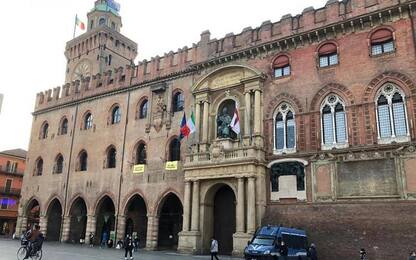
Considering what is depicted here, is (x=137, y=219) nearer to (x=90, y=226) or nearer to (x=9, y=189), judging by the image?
(x=90, y=226)

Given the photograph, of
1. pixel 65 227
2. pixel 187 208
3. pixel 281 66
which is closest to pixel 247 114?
pixel 281 66

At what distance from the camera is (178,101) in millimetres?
28500

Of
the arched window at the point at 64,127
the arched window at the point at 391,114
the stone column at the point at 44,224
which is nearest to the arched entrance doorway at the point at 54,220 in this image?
the stone column at the point at 44,224

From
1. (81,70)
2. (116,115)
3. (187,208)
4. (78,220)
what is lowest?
(78,220)

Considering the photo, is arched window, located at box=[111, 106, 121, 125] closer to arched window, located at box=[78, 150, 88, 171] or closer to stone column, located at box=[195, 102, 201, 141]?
arched window, located at box=[78, 150, 88, 171]

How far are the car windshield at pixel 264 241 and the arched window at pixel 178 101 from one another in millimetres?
13354

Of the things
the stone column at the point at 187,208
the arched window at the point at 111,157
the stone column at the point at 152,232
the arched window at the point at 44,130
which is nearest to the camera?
the stone column at the point at 187,208

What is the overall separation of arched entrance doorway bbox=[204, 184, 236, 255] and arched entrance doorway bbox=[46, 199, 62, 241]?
16.6m

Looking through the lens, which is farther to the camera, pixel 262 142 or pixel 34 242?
pixel 262 142

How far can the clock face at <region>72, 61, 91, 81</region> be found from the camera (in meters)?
43.1

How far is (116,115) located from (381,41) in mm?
20650

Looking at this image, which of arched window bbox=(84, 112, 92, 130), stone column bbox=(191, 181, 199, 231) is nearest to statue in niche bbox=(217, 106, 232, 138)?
stone column bbox=(191, 181, 199, 231)

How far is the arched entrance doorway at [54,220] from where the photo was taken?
33875mm

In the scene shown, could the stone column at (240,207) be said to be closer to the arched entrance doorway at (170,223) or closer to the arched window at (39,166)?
the arched entrance doorway at (170,223)
